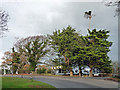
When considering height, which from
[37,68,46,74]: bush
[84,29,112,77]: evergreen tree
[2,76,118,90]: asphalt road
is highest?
[84,29,112,77]: evergreen tree

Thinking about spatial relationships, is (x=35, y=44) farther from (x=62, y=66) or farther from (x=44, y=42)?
(x=62, y=66)

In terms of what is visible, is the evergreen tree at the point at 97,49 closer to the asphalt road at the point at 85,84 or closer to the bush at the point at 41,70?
the asphalt road at the point at 85,84

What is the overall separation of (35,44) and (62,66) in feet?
47.1

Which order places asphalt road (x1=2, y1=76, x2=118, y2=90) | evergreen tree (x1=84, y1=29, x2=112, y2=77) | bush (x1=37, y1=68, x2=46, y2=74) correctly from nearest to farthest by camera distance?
asphalt road (x1=2, y1=76, x2=118, y2=90) < evergreen tree (x1=84, y1=29, x2=112, y2=77) < bush (x1=37, y1=68, x2=46, y2=74)

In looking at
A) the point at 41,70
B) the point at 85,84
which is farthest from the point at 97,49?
the point at 41,70

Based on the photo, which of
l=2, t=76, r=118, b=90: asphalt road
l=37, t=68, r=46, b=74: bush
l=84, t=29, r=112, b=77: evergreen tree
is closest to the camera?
l=2, t=76, r=118, b=90: asphalt road

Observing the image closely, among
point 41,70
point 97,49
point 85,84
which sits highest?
point 97,49

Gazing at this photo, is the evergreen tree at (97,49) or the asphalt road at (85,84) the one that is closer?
the asphalt road at (85,84)

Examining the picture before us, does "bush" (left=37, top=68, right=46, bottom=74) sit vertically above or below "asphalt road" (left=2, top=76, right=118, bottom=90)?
below

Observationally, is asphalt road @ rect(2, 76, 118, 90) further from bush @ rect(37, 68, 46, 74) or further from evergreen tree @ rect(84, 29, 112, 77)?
bush @ rect(37, 68, 46, 74)

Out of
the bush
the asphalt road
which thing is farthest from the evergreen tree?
the bush

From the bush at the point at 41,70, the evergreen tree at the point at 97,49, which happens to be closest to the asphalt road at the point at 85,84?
the evergreen tree at the point at 97,49

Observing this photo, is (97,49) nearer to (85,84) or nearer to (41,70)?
(85,84)

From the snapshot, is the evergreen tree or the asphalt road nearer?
the asphalt road
